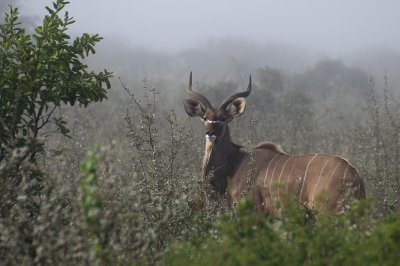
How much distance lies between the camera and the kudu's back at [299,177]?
559 cm

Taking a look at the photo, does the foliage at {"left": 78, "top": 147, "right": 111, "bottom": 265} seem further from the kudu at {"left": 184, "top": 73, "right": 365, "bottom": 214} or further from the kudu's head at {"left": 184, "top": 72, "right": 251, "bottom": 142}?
A: the kudu's head at {"left": 184, "top": 72, "right": 251, "bottom": 142}

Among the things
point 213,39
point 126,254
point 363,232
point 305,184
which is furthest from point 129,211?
point 213,39

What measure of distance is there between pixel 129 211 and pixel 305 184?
2.52 m

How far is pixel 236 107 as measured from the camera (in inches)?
298

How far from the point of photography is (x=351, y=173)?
5.74 m

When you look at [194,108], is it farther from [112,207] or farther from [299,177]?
[112,207]

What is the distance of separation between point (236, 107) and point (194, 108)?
0.47 m

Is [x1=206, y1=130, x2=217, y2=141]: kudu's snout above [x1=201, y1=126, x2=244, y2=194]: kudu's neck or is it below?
above

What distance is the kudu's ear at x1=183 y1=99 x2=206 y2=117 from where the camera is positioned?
7469 mm

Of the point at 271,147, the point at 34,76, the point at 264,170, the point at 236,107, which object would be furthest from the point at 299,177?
the point at 236,107

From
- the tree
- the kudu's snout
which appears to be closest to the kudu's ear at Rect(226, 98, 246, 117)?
the kudu's snout

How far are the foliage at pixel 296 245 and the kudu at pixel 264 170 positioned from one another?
123 cm

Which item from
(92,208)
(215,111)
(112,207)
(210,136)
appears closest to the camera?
(92,208)

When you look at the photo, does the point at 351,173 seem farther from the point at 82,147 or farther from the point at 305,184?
the point at 82,147
